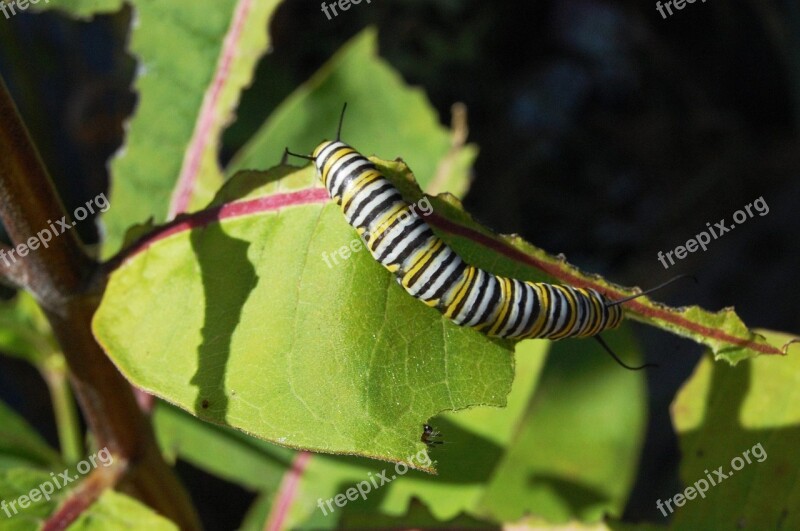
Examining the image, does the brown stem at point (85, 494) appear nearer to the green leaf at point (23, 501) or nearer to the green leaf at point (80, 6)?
the green leaf at point (23, 501)

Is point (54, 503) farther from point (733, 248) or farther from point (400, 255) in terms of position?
point (733, 248)

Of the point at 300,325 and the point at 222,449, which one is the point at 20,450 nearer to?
the point at 222,449

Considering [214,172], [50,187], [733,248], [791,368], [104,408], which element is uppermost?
[733,248]

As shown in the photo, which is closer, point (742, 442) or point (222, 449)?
point (742, 442)

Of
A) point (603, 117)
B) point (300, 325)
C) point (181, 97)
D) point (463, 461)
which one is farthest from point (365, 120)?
point (603, 117)

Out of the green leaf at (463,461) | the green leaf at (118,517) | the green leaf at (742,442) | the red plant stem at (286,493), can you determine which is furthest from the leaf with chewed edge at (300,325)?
the red plant stem at (286,493)

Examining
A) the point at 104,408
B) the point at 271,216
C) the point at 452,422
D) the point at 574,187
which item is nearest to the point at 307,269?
the point at 271,216

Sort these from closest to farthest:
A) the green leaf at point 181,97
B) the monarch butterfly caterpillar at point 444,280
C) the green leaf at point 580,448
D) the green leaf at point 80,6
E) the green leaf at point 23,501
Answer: the monarch butterfly caterpillar at point 444,280
the green leaf at point 23,501
the green leaf at point 80,6
the green leaf at point 181,97
the green leaf at point 580,448
